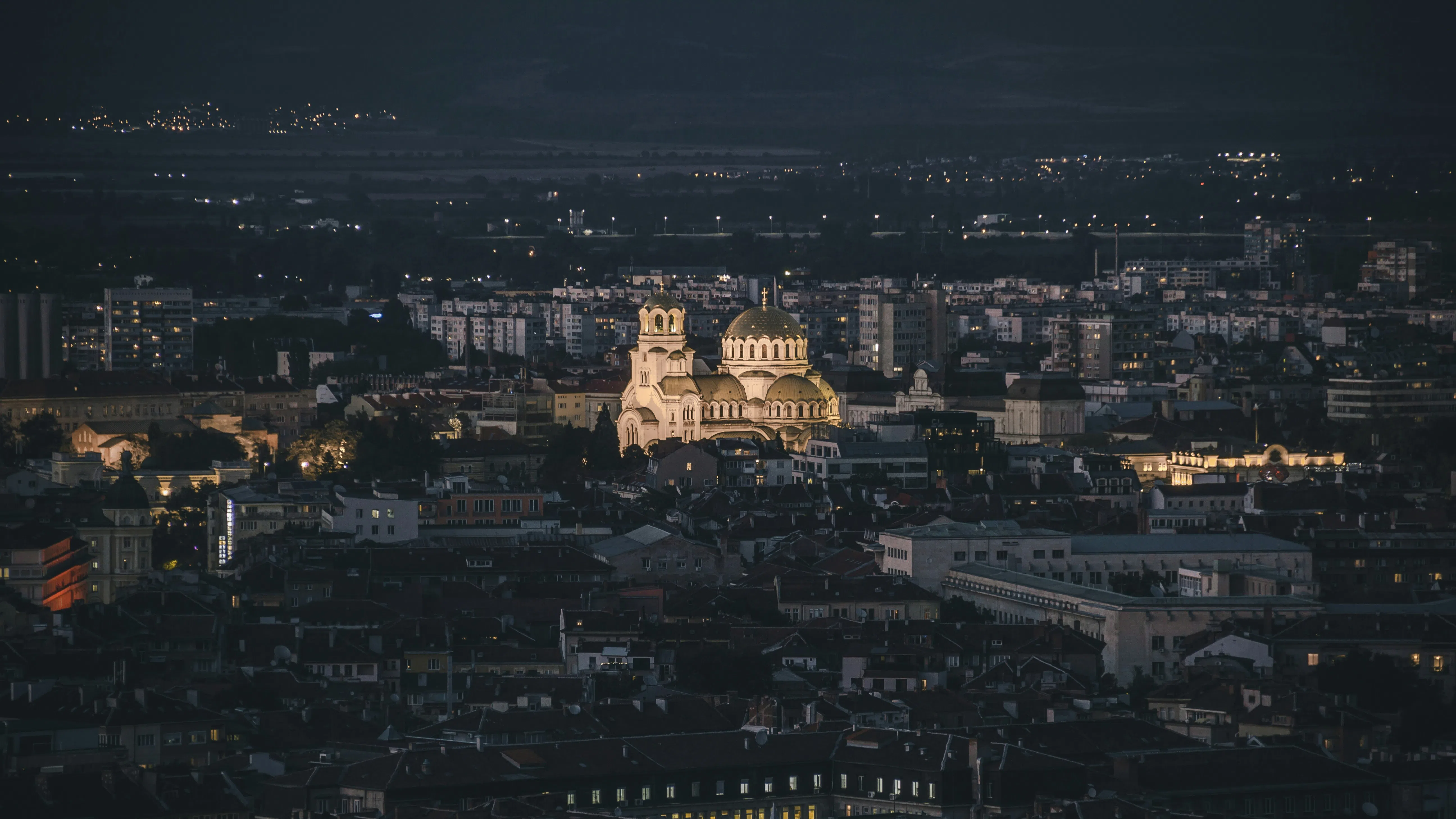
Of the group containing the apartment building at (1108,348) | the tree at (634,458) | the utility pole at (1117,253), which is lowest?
the tree at (634,458)

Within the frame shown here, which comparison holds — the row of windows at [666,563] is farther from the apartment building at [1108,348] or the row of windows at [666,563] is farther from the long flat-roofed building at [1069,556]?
the apartment building at [1108,348]

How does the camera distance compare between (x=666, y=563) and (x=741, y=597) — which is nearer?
(x=741, y=597)

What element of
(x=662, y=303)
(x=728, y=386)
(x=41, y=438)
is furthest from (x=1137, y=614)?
(x=41, y=438)

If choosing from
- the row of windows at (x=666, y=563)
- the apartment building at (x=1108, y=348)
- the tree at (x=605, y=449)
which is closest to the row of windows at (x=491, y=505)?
the row of windows at (x=666, y=563)

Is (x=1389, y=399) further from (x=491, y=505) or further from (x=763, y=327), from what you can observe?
(x=491, y=505)

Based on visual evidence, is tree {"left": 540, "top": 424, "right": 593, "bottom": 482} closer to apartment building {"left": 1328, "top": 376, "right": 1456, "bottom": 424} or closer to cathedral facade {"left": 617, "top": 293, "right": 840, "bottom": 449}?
cathedral facade {"left": 617, "top": 293, "right": 840, "bottom": 449}

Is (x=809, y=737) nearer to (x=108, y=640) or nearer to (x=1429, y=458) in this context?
(x=108, y=640)

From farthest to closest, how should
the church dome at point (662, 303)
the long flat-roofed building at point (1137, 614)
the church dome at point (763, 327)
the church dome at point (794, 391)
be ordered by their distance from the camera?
1. the church dome at point (662, 303)
2. the church dome at point (763, 327)
3. the church dome at point (794, 391)
4. the long flat-roofed building at point (1137, 614)
